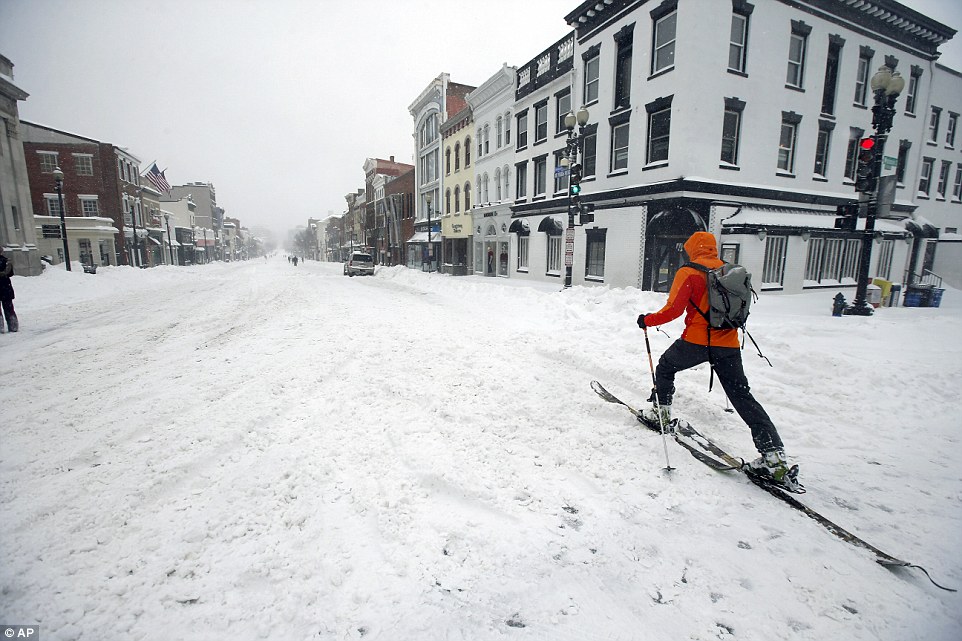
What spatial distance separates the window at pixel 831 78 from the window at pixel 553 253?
12432 mm

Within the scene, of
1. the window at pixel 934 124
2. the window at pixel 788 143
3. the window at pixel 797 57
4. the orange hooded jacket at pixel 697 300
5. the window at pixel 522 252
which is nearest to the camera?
the orange hooded jacket at pixel 697 300

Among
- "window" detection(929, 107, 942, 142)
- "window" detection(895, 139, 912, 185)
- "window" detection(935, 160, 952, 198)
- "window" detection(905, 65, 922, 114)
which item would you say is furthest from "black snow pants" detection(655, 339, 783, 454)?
"window" detection(935, 160, 952, 198)

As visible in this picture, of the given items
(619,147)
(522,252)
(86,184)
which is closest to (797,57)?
(619,147)

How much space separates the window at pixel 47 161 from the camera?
1401 inches

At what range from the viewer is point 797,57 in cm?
1600

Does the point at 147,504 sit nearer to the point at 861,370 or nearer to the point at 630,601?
the point at 630,601

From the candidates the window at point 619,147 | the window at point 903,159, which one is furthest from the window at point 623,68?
the window at point 903,159

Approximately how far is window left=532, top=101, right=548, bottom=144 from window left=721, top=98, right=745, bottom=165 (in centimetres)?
897

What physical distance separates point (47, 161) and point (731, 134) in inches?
2102

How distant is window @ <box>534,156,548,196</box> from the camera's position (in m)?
21.9

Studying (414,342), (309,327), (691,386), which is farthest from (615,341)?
(309,327)

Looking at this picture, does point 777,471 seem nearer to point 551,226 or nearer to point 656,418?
point 656,418

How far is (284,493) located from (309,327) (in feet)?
19.2

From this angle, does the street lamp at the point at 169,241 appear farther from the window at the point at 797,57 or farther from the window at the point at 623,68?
the window at the point at 797,57
